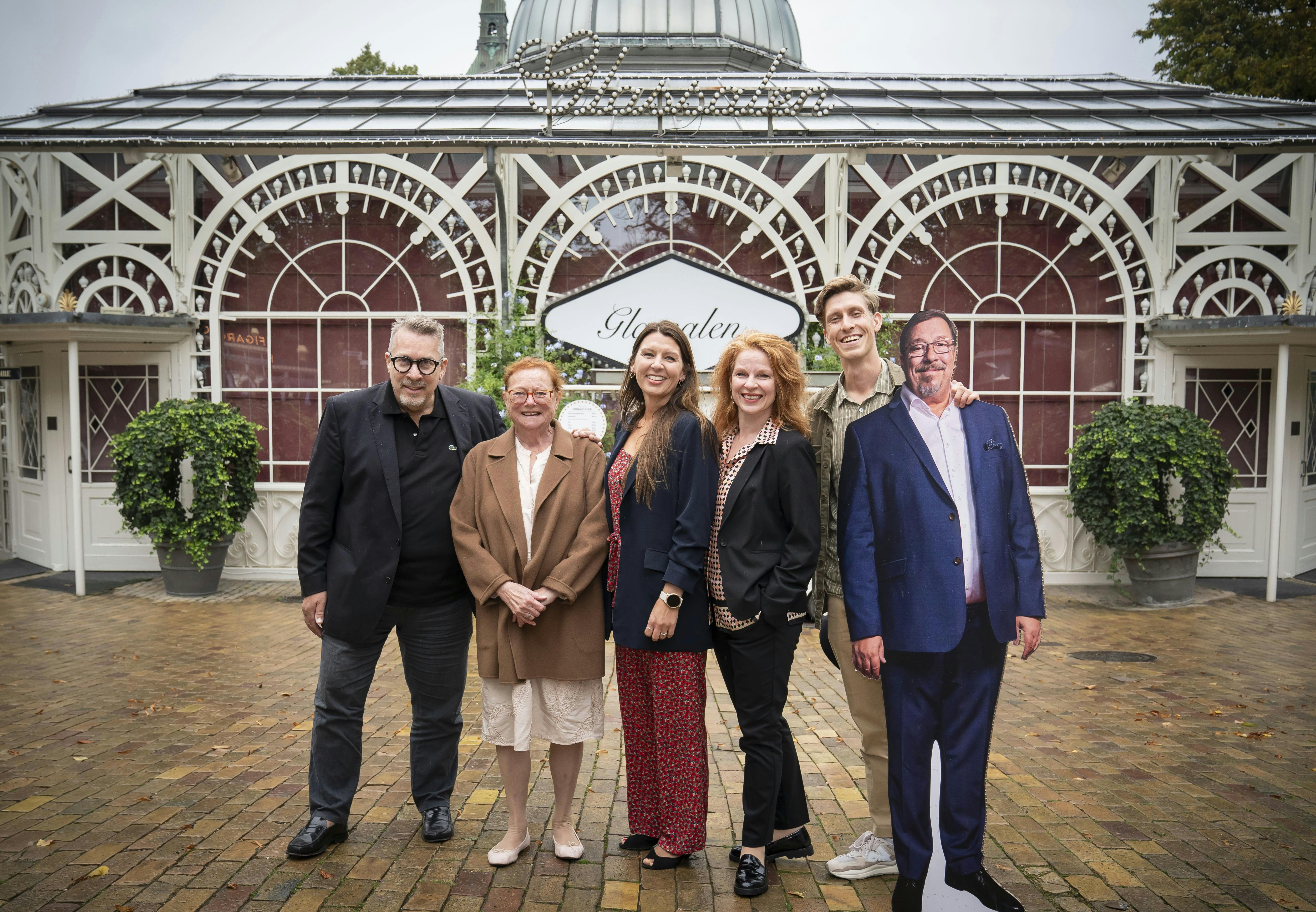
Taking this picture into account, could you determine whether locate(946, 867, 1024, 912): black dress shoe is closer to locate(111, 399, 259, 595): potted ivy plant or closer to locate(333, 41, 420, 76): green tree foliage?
locate(111, 399, 259, 595): potted ivy plant

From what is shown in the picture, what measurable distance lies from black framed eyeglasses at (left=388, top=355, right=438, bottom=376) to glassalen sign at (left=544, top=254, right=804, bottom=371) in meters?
5.28

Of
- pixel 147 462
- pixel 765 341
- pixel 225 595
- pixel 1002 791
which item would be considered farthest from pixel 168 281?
pixel 1002 791

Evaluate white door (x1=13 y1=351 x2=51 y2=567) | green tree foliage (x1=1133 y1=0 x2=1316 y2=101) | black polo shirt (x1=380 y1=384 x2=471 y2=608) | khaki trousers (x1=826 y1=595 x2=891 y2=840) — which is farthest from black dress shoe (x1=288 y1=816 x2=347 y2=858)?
green tree foliage (x1=1133 y1=0 x2=1316 y2=101)

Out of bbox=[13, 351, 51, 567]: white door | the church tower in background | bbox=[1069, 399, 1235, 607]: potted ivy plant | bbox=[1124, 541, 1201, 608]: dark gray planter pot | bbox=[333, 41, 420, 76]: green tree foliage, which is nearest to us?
bbox=[1069, 399, 1235, 607]: potted ivy plant

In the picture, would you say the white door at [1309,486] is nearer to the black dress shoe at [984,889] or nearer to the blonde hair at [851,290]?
the blonde hair at [851,290]

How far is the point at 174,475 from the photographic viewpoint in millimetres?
8852

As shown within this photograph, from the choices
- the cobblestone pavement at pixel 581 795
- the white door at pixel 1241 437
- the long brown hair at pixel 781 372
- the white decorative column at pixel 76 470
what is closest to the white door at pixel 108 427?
the white decorative column at pixel 76 470

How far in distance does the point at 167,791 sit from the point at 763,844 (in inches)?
107

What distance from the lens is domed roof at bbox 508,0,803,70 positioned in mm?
13352

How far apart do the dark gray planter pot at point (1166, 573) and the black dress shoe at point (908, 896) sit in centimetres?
684

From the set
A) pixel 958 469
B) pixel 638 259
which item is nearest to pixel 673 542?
pixel 958 469

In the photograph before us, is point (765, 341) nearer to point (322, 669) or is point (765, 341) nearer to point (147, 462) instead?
point (322, 669)

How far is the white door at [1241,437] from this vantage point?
9.61 meters

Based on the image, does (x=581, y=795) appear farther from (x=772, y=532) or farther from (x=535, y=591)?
(x=772, y=532)
